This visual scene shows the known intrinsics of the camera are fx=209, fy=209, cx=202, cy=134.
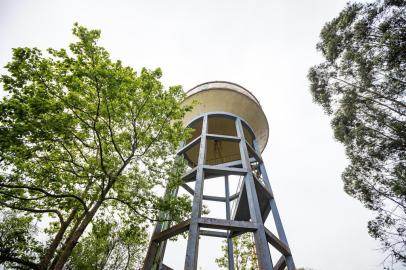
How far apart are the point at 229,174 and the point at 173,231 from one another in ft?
7.81

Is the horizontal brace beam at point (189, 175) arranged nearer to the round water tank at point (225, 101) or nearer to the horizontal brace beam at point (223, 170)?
the horizontal brace beam at point (223, 170)

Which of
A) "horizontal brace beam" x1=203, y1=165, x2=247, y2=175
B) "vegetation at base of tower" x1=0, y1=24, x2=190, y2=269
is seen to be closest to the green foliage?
"vegetation at base of tower" x1=0, y1=24, x2=190, y2=269

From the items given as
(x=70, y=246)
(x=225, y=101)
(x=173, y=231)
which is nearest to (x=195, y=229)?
(x=173, y=231)

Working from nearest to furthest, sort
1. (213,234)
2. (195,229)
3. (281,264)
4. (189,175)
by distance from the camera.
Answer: (195,229)
(281,264)
(189,175)
(213,234)

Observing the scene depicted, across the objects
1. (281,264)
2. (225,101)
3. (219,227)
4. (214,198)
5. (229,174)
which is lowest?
(281,264)

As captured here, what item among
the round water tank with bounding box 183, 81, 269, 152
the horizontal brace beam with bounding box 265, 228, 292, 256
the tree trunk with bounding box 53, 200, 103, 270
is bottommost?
the tree trunk with bounding box 53, 200, 103, 270

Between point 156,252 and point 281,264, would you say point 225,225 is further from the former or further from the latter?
point 281,264

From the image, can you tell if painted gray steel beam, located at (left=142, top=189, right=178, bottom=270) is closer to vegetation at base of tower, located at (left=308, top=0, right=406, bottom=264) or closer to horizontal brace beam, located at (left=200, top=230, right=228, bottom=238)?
horizontal brace beam, located at (left=200, top=230, right=228, bottom=238)

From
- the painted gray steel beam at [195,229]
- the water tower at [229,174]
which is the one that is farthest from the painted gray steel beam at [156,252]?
the painted gray steel beam at [195,229]

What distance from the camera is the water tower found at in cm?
507

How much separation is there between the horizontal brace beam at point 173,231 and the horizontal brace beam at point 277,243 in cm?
202

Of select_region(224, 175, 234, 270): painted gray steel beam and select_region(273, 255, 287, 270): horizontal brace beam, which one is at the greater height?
Result: select_region(224, 175, 234, 270): painted gray steel beam

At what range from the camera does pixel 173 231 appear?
5.45 metres

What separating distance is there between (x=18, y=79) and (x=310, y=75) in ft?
39.5
